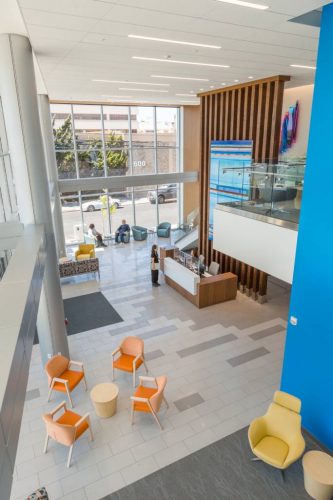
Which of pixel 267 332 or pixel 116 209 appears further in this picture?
pixel 116 209

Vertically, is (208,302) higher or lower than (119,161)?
lower

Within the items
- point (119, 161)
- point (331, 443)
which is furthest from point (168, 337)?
point (119, 161)

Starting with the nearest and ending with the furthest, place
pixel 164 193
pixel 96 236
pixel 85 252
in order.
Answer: pixel 85 252 < pixel 96 236 < pixel 164 193

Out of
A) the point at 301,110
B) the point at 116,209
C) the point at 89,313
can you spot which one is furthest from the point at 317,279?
the point at 116,209

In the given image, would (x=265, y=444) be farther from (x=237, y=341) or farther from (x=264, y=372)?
(x=237, y=341)

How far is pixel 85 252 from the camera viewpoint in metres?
14.1

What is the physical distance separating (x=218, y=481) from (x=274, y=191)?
18.8 ft

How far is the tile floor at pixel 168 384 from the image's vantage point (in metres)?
5.44

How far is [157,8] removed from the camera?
13.3ft

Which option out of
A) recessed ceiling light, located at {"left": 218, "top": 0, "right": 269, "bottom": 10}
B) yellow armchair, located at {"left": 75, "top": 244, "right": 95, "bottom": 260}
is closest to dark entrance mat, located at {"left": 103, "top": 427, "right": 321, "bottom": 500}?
recessed ceiling light, located at {"left": 218, "top": 0, "right": 269, "bottom": 10}

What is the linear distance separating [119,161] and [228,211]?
9.99 metres

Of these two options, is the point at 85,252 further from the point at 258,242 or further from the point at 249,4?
the point at 249,4

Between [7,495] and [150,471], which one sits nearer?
[7,495]

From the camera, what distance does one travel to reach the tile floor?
5.44 metres
